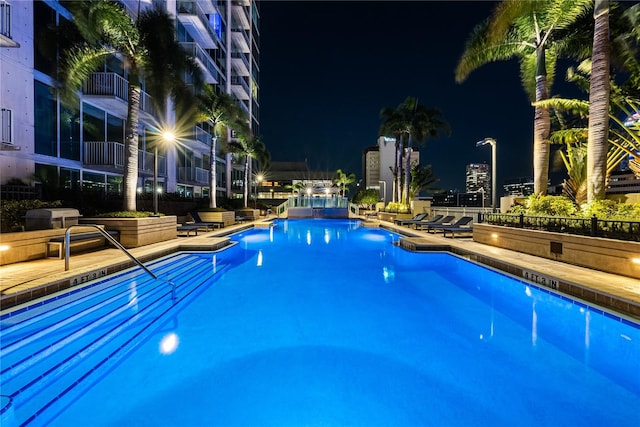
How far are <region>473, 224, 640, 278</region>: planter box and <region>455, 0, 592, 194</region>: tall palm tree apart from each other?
9.10 ft

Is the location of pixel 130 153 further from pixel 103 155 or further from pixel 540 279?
pixel 540 279

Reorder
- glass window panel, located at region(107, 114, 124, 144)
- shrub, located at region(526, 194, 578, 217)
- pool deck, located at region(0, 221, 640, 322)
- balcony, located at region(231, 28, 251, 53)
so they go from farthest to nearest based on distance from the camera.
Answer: balcony, located at region(231, 28, 251, 53)
glass window panel, located at region(107, 114, 124, 144)
shrub, located at region(526, 194, 578, 217)
pool deck, located at region(0, 221, 640, 322)

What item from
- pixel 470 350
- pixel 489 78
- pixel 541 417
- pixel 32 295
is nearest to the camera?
pixel 541 417

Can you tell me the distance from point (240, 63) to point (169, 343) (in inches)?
1470

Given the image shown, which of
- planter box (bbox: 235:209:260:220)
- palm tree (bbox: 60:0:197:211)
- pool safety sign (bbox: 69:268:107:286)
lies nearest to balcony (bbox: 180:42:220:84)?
planter box (bbox: 235:209:260:220)

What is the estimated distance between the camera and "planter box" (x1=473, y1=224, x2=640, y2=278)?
6281 mm

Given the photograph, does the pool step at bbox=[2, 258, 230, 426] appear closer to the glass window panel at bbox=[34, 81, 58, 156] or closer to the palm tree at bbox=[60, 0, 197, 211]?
the palm tree at bbox=[60, 0, 197, 211]

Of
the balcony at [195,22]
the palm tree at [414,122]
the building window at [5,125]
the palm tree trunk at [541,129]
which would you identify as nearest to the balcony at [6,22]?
the building window at [5,125]

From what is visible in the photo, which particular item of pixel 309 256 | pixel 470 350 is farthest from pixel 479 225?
pixel 470 350

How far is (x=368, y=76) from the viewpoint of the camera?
6744cm

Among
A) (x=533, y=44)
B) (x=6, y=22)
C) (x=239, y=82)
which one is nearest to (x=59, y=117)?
(x=6, y=22)

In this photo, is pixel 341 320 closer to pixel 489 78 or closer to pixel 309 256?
pixel 309 256

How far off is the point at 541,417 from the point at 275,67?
78.0 m

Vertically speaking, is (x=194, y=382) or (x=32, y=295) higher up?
(x=32, y=295)
